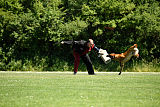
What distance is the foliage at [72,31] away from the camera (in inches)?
1009

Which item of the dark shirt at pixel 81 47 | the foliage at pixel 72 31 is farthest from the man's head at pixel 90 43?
the foliage at pixel 72 31

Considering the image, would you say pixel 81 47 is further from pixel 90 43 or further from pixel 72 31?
pixel 72 31

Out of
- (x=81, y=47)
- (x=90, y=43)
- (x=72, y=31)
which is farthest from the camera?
(x=72, y=31)

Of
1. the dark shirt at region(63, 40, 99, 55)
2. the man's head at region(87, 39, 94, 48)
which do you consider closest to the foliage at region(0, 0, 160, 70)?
the dark shirt at region(63, 40, 99, 55)

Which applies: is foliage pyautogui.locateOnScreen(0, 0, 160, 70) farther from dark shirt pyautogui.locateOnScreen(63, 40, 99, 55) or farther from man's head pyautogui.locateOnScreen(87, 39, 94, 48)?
man's head pyautogui.locateOnScreen(87, 39, 94, 48)

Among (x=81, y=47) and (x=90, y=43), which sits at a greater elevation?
(x=90, y=43)

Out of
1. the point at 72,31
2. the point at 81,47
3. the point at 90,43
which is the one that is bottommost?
the point at 72,31

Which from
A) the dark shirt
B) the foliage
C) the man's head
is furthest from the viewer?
the foliage

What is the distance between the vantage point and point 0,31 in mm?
26031

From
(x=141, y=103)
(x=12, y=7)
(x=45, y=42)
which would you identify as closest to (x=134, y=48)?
(x=141, y=103)

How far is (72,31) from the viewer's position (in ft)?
85.2

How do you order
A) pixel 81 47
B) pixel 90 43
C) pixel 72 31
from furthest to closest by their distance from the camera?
1. pixel 72 31
2. pixel 81 47
3. pixel 90 43

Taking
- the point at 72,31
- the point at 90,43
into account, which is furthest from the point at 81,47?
the point at 72,31

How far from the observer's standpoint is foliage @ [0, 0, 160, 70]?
25.6 m
